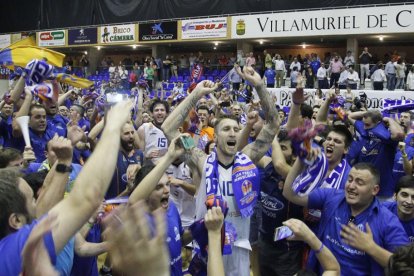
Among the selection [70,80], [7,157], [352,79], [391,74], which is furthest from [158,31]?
[7,157]

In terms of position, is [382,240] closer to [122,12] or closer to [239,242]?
[239,242]

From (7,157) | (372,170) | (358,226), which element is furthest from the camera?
(7,157)

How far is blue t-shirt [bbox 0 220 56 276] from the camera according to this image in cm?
169

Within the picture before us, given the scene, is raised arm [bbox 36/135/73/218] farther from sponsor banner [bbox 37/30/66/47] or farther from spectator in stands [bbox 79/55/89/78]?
sponsor banner [bbox 37/30/66/47]

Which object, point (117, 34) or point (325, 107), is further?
point (117, 34)

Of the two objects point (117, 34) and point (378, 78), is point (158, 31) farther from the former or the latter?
point (378, 78)

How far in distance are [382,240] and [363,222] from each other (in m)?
0.16

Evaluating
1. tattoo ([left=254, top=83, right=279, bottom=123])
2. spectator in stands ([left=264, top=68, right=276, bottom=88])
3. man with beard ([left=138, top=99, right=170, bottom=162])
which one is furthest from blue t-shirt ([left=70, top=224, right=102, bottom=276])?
spectator in stands ([left=264, top=68, right=276, bottom=88])

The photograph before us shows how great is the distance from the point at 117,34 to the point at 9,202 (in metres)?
27.7

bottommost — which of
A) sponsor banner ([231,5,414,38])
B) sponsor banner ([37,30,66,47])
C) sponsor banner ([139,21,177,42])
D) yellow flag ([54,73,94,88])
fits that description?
yellow flag ([54,73,94,88])

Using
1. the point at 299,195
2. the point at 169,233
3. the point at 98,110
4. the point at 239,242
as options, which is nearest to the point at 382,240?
the point at 299,195

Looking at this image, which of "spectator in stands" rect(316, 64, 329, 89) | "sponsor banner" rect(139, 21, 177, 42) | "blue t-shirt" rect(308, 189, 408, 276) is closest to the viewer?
"blue t-shirt" rect(308, 189, 408, 276)

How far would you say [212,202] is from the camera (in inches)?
95.0

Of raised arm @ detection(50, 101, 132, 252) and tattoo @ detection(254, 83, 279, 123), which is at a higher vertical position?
tattoo @ detection(254, 83, 279, 123)
